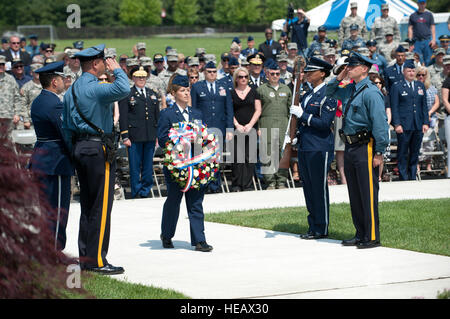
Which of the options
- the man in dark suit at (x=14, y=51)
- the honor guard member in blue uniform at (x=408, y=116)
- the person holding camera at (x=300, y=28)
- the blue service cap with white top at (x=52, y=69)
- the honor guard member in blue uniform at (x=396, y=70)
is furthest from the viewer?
the person holding camera at (x=300, y=28)

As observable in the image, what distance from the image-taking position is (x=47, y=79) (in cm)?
929

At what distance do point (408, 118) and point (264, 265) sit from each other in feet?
31.0

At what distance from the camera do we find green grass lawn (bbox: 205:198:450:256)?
1024 centimetres

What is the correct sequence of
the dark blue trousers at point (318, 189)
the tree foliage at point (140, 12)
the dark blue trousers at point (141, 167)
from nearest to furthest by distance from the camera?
the dark blue trousers at point (318, 189)
the dark blue trousers at point (141, 167)
the tree foliage at point (140, 12)

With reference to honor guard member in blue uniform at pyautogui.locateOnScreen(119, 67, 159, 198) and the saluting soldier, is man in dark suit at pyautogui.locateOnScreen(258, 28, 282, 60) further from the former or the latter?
honor guard member in blue uniform at pyautogui.locateOnScreen(119, 67, 159, 198)

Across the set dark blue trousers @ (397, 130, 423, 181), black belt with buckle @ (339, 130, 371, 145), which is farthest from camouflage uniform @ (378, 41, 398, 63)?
black belt with buckle @ (339, 130, 371, 145)

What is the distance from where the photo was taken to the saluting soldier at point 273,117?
16656 millimetres

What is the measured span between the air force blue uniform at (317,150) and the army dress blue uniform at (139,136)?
18.3 ft

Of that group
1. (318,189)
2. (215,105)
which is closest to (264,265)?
(318,189)

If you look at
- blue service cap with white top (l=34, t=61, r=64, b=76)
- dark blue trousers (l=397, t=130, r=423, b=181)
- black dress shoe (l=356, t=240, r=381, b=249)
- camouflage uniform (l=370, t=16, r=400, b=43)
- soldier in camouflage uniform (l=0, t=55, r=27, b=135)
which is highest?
blue service cap with white top (l=34, t=61, r=64, b=76)

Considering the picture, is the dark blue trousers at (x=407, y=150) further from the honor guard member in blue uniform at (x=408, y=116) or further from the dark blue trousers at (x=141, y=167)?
the dark blue trousers at (x=141, y=167)

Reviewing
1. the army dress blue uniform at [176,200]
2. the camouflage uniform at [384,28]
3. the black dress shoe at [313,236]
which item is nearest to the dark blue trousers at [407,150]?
the camouflage uniform at [384,28]

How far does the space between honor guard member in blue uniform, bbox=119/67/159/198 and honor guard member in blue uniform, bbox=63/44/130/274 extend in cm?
690
